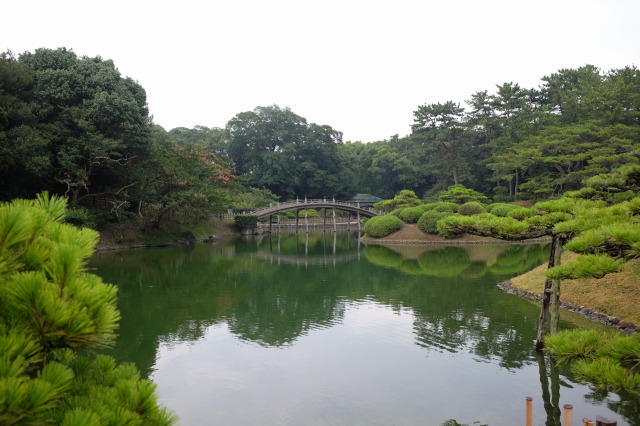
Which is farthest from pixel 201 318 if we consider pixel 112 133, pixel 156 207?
pixel 156 207

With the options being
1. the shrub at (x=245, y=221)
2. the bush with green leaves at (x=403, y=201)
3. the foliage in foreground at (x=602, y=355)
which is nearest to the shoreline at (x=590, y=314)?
the foliage in foreground at (x=602, y=355)

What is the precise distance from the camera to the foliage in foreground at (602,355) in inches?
126

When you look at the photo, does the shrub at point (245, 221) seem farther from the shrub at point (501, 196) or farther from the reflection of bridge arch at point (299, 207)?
the shrub at point (501, 196)

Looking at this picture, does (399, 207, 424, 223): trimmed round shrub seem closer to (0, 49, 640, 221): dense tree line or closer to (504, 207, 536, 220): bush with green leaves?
(0, 49, 640, 221): dense tree line

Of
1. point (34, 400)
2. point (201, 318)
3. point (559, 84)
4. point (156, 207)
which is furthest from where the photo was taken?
point (559, 84)

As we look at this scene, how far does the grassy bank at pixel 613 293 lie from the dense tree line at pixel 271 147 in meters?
3.34

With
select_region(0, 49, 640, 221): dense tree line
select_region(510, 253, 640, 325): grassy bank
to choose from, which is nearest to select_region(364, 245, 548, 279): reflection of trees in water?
select_region(510, 253, 640, 325): grassy bank

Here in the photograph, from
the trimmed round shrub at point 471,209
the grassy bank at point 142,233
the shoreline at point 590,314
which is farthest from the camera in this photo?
the trimmed round shrub at point 471,209

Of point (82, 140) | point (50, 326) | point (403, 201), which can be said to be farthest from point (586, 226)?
point (403, 201)

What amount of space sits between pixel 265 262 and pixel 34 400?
63.8 ft

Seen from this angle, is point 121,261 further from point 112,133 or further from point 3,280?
point 3,280

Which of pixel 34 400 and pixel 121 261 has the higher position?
pixel 34 400

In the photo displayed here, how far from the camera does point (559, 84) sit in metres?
43.7

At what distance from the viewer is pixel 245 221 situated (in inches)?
1473
